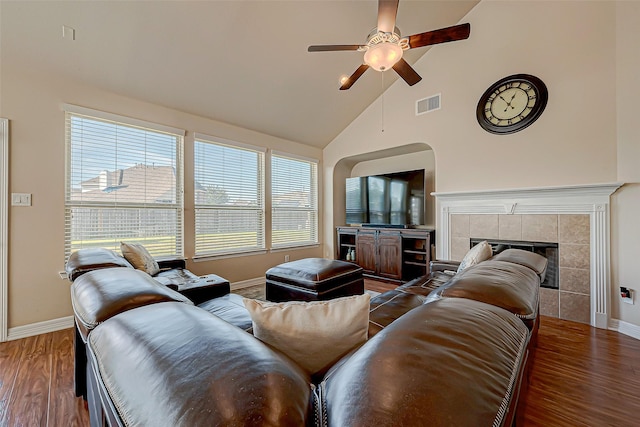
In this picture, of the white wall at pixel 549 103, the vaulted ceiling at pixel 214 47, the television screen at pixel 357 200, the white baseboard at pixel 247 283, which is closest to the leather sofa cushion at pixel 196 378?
the vaulted ceiling at pixel 214 47

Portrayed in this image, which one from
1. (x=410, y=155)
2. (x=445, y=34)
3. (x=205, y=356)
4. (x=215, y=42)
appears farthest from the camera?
(x=410, y=155)

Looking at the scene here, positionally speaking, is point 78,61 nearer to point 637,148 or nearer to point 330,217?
point 330,217

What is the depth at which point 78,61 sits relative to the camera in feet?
8.59

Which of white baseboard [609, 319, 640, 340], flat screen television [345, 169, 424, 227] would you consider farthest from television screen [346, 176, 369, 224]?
white baseboard [609, 319, 640, 340]

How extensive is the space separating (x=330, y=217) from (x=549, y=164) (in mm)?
3419

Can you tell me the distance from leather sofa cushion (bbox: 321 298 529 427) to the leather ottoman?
1920 mm

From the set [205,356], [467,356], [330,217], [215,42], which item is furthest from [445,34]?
[330,217]

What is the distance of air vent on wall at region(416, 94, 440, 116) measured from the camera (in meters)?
3.91

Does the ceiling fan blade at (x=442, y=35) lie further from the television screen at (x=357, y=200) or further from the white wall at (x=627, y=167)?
the television screen at (x=357, y=200)

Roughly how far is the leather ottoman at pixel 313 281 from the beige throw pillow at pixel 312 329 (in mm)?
1690

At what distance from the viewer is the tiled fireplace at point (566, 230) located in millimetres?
2734

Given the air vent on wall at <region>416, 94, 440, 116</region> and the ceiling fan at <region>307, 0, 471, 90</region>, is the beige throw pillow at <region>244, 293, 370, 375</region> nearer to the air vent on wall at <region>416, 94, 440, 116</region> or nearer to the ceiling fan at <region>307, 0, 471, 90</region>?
the ceiling fan at <region>307, 0, 471, 90</region>

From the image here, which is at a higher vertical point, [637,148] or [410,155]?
[410,155]

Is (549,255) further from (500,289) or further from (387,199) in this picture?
(500,289)
